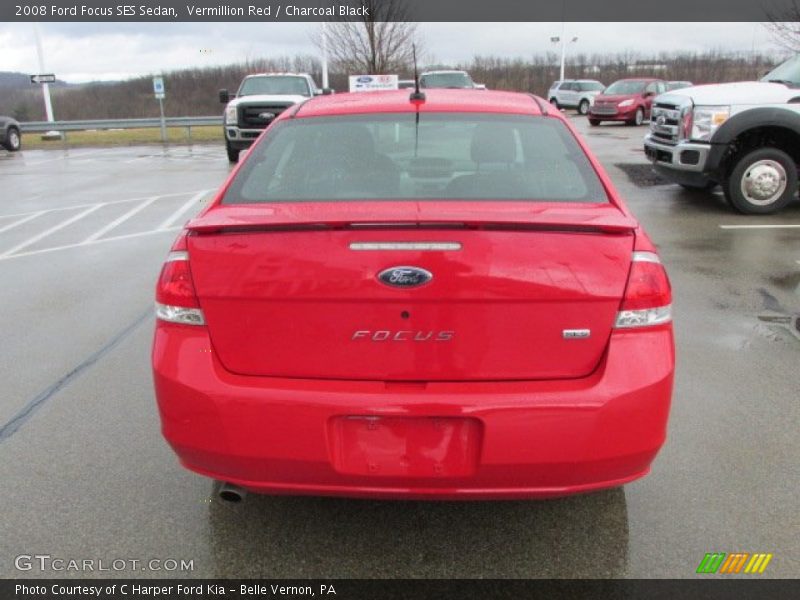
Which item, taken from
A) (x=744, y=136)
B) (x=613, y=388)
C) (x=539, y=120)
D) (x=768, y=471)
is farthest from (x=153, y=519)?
(x=744, y=136)

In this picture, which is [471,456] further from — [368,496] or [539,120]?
[539,120]

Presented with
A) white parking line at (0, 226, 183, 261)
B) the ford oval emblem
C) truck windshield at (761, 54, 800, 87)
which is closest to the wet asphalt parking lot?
the ford oval emblem

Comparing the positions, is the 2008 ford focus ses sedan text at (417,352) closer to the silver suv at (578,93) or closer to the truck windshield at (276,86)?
the truck windshield at (276,86)

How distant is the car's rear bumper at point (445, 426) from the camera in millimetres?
2234

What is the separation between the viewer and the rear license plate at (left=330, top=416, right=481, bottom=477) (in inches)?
88.6

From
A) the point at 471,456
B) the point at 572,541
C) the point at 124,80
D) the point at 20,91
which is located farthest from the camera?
the point at 124,80

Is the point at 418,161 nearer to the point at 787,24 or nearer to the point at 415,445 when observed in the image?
the point at 415,445

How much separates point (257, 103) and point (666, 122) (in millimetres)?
10185

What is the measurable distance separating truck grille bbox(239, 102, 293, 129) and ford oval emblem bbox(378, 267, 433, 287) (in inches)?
603

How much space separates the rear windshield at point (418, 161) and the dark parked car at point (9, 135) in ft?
75.0

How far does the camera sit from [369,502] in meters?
2.94

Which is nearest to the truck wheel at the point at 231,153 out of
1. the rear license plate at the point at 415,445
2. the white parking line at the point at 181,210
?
the white parking line at the point at 181,210

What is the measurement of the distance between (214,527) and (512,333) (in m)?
1.46

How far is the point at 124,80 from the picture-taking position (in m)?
49.3
